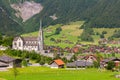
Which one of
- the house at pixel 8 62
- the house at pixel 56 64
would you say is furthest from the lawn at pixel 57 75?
the house at pixel 56 64

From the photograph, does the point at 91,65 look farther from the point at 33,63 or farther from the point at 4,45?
the point at 4,45

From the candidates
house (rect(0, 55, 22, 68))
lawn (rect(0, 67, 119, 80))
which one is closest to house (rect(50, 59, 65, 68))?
house (rect(0, 55, 22, 68))

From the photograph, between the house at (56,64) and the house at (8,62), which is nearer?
the house at (8,62)

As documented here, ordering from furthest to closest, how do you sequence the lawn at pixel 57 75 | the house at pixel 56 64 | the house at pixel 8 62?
the house at pixel 56 64
the house at pixel 8 62
the lawn at pixel 57 75

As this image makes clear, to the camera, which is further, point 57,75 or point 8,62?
point 8,62

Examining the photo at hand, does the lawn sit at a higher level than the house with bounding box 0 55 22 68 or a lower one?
lower

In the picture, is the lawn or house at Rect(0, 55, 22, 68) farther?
house at Rect(0, 55, 22, 68)

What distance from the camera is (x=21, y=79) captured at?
93.1 m

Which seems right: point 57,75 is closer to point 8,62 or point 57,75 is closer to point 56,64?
point 8,62

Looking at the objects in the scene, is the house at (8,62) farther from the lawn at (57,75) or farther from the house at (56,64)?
the house at (56,64)

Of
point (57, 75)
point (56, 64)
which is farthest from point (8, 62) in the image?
point (57, 75)

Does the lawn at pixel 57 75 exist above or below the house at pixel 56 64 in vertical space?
below

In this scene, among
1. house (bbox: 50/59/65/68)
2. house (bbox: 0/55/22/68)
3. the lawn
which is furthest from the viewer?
house (bbox: 50/59/65/68)

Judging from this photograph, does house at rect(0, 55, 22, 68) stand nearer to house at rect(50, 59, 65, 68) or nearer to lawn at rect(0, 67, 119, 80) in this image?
lawn at rect(0, 67, 119, 80)
